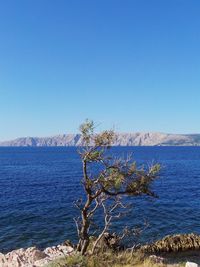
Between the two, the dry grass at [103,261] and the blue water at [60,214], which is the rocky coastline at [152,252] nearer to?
the dry grass at [103,261]

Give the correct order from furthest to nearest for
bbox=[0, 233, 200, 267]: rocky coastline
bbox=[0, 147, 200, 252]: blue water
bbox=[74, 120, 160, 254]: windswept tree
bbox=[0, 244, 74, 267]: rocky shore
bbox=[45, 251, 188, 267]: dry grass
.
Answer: bbox=[0, 147, 200, 252]: blue water
bbox=[0, 233, 200, 267]: rocky coastline
bbox=[0, 244, 74, 267]: rocky shore
bbox=[74, 120, 160, 254]: windswept tree
bbox=[45, 251, 188, 267]: dry grass

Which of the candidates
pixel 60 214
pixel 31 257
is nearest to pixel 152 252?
pixel 31 257

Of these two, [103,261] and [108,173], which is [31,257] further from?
[108,173]

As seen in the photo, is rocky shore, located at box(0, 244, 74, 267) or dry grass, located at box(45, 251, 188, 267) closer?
dry grass, located at box(45, 251, 188, 267)

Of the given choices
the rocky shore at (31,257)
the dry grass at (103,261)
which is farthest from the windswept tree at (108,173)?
the rocky shore at (31,257)

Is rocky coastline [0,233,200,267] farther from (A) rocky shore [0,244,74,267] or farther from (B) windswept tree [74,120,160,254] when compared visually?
(B) windswept tree [74,120,160,254]

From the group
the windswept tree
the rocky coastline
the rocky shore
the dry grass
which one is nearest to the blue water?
the rocky coastline

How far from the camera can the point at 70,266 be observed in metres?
23.1

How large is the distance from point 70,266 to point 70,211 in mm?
34552

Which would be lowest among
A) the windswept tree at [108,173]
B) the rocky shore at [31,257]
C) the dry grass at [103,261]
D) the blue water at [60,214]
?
the blue water at [60,214]

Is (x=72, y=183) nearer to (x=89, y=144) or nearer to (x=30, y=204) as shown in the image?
(x=30, y=204)

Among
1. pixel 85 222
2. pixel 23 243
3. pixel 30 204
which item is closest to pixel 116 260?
pixel 85 222

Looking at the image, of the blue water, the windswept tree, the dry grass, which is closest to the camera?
the dry grass

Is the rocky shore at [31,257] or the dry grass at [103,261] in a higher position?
the dry grass at [103,261]
